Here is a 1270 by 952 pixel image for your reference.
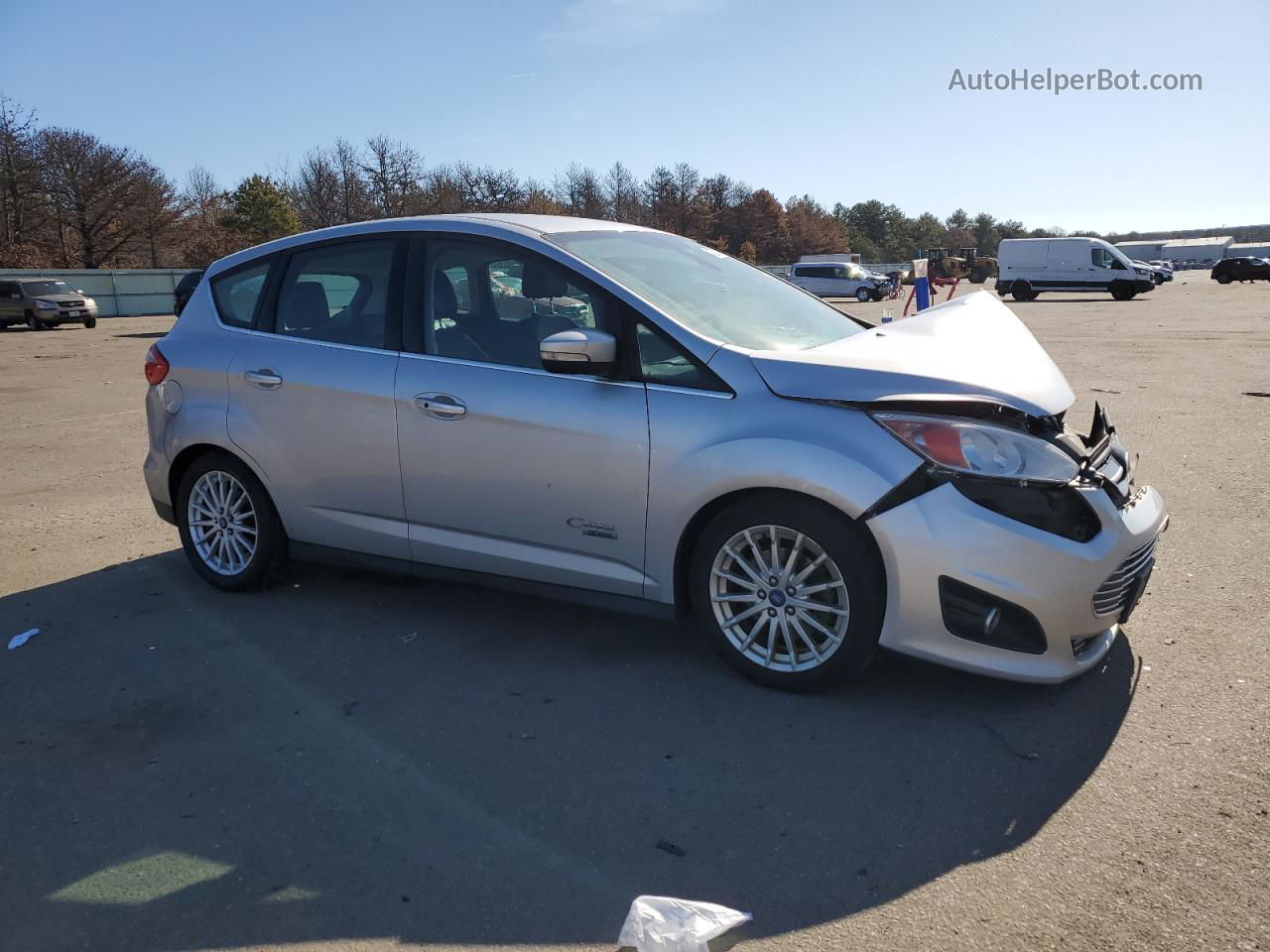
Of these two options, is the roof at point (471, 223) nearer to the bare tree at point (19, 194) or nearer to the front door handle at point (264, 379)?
the front door handle at point (264, 379)

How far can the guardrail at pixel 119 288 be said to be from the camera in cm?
4416

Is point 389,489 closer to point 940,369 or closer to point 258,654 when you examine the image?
point 258,654

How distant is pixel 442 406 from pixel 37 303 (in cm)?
3306

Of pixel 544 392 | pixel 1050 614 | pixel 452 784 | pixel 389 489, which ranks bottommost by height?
pixel 452 784

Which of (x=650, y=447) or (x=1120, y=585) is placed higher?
(x=650, y=447)

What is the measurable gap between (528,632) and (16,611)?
8.41 ft

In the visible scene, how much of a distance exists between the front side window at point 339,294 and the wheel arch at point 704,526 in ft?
5.61

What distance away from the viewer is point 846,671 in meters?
3.56

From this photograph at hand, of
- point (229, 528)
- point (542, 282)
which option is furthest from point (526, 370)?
point (229, 528)

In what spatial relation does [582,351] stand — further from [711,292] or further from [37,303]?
[37,303]

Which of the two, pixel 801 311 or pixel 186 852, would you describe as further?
pixel 801 311

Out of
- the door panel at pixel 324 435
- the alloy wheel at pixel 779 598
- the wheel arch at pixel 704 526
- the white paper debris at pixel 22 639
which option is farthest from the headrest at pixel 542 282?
the white paper debris at pixel 22 639

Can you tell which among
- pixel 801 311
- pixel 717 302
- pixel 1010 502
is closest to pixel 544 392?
pixel 717 302

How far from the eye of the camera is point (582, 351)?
12.3 ft
